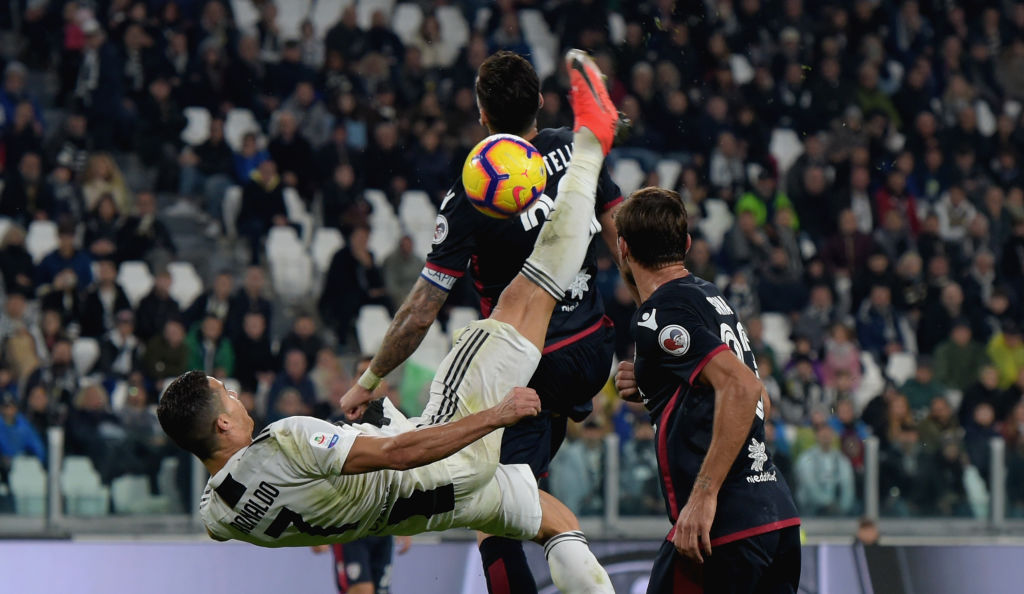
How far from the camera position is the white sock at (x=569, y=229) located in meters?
5.36

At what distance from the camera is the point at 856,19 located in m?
18.2

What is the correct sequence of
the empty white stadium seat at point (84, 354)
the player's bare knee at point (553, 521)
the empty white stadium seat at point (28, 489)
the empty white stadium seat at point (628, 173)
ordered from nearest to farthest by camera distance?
1. the player's bare knee at point (553, 521)
2. the empty white stadium seat at point (28, 489)
3. the empty white stadium seat at point (84, 354)
4. the empty white stadium seat at point (628, 173)

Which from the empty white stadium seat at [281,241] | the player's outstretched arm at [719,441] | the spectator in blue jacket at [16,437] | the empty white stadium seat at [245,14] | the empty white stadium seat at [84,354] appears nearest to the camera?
the player's outstretched arm at [719,441]

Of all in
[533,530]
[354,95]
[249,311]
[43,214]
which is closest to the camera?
[533,530]

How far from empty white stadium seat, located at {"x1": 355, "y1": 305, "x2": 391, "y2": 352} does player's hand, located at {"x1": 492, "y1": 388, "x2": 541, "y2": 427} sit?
9.36 m

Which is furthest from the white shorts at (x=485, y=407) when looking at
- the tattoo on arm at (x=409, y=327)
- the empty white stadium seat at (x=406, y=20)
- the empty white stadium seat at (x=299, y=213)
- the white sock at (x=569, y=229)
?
the empty white stadium seat at (x=406, y=20)

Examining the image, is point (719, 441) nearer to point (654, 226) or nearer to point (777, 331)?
→ point (654, 226)

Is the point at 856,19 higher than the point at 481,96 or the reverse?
higher

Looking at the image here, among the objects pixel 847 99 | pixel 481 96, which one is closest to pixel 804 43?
pixel 847 99

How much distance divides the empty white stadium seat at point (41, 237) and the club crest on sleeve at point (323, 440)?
1026 centimetres

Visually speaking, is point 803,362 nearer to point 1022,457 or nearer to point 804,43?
point 1022,457

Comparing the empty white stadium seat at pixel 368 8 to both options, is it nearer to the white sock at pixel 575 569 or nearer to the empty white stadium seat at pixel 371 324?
the empty white stadium seat at pixel 371 324

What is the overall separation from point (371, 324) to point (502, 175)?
29.4 ft

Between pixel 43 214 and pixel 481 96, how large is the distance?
10271 millimetres
